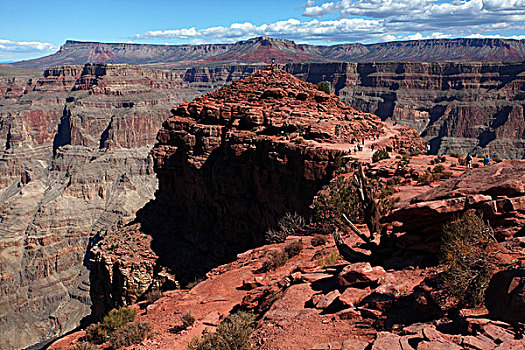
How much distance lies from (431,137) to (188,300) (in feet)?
512

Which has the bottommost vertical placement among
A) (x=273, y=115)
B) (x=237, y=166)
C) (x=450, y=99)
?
(x=237, y=166)

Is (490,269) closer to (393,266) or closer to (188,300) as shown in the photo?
(393,266)

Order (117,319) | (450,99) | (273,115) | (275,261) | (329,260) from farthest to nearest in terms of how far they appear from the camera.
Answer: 1. (450,99)
2. (273,115)
3. (275,261)
4. (329,260)
5. (117,319)

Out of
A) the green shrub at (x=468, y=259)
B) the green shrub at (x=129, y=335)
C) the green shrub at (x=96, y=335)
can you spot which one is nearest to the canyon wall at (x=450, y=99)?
the green shrub at (x=468, y=259)

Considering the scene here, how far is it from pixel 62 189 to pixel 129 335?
131 meters

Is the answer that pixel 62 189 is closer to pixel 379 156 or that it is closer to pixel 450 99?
pixel 379 156

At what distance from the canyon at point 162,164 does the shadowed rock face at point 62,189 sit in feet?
1.45

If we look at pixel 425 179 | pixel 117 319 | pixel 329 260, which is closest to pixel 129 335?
pixel 117 319

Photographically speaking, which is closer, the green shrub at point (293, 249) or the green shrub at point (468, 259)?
the green shrub at point (468, 259)

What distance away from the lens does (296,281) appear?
15.0 m

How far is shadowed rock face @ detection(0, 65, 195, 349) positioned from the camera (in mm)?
82069

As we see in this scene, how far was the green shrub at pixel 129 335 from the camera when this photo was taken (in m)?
13.8

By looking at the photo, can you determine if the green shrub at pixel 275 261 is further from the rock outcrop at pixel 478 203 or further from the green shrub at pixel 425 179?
the green shrub at pixel 425 179

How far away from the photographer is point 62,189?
129875mm
